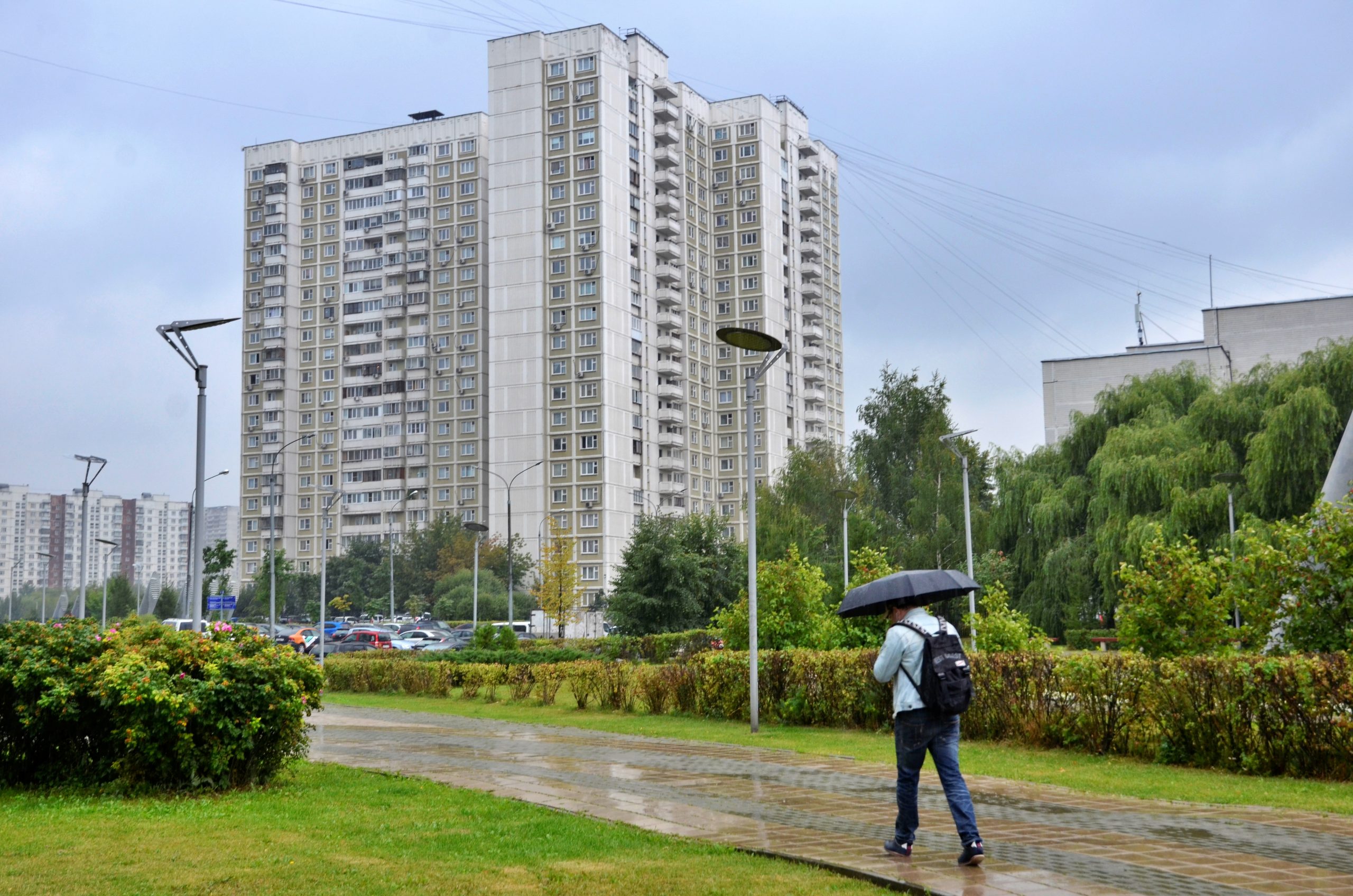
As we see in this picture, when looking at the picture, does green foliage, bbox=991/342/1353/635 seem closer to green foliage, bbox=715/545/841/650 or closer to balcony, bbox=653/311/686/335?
green foliage, bbox=715/545/841/650

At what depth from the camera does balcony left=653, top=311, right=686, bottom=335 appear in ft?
323

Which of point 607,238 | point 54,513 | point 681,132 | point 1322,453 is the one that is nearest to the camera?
point 1322,453

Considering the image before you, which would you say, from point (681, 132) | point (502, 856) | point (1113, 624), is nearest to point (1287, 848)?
point (502, 856)

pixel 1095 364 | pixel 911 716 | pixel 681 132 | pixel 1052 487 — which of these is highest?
pixel 681 132

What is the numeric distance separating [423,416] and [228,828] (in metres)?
98.2

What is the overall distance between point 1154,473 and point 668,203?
65.6 meters

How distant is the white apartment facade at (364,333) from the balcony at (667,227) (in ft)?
54.5

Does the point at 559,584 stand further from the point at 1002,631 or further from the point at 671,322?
the point at 1002,631

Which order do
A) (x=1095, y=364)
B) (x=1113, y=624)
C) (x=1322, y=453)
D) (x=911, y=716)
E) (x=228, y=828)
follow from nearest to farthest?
(x=911, y=716), (x=228, y=828), (x=1322, y=453), (x=1113, y=624), (x=1095, y=364)

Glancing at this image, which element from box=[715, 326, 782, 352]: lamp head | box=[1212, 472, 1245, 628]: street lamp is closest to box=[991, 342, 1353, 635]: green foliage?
box=[1212, 472, 1245, 628]: street lamp

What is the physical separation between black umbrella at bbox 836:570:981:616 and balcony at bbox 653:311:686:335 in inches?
3541

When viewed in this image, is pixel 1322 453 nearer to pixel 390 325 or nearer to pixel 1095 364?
pixel 1095 364

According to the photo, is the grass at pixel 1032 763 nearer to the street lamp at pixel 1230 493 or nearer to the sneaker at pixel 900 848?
the sneaker at pixel 900 848

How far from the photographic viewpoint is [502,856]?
27.3ft
